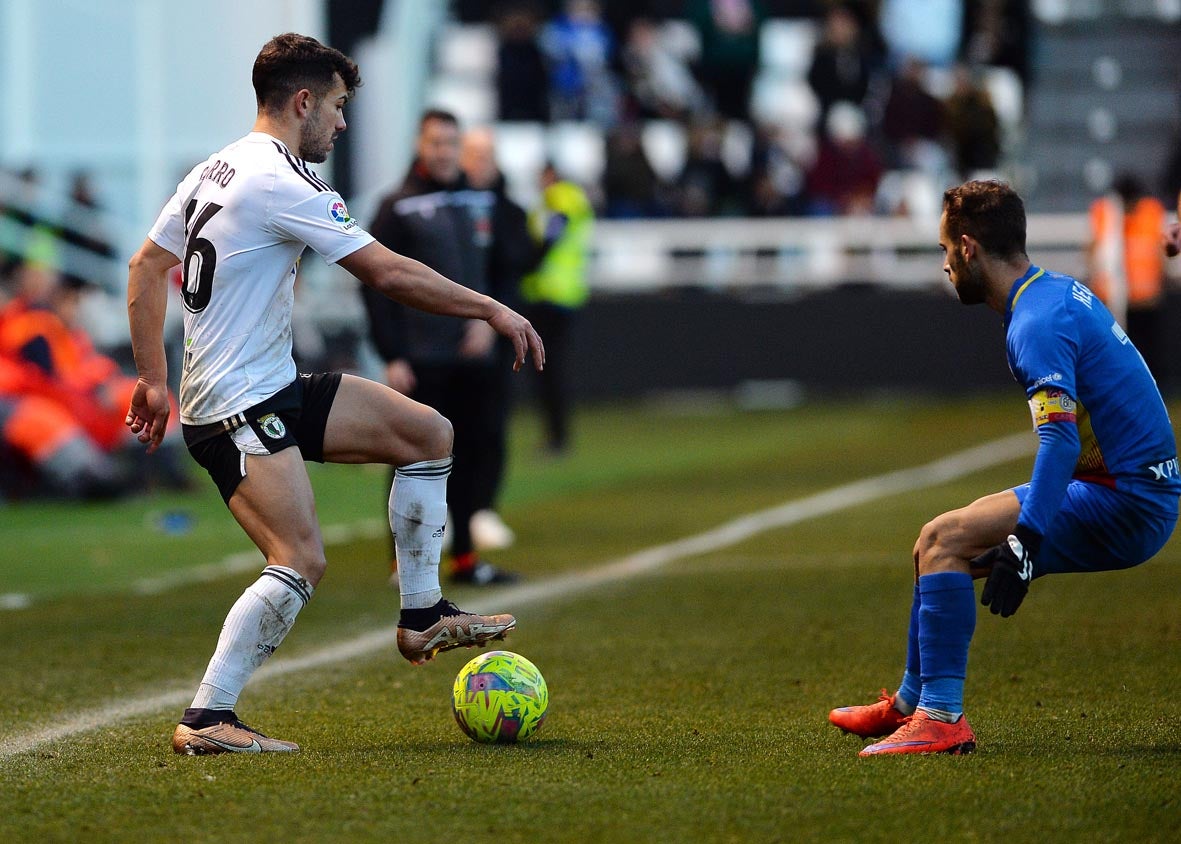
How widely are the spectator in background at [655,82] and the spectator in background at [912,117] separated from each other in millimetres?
2586

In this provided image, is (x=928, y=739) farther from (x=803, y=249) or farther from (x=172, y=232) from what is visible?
(x=803, y=249)

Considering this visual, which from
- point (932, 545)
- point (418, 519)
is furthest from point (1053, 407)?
point (418, 519)

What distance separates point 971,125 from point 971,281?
1827 cm

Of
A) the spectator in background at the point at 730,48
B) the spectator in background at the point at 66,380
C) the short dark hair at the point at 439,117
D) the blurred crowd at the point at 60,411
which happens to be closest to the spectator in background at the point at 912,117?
the spectator in background at the point at 730,48

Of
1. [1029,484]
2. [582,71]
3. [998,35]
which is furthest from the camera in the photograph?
[998,35]

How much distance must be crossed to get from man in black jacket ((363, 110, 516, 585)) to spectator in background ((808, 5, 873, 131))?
49.7 feet

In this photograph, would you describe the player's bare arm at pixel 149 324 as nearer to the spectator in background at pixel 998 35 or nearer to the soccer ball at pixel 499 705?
the soccer ball at pixel 499 705

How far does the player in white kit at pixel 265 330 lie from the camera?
5402 mm

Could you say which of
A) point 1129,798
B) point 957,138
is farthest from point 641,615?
point 957,138

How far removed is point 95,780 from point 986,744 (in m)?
2.55

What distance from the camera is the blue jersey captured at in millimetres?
5004

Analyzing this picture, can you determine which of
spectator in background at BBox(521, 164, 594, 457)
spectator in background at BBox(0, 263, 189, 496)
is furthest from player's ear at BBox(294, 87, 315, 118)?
spectator in background at BBox(521, 164, 594, 457)

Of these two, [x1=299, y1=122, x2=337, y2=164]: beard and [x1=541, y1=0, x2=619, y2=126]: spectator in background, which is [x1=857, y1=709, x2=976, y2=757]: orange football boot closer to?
[x1=299, y1=122, x2=337, y2=164]: beard

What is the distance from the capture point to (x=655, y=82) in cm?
2498
